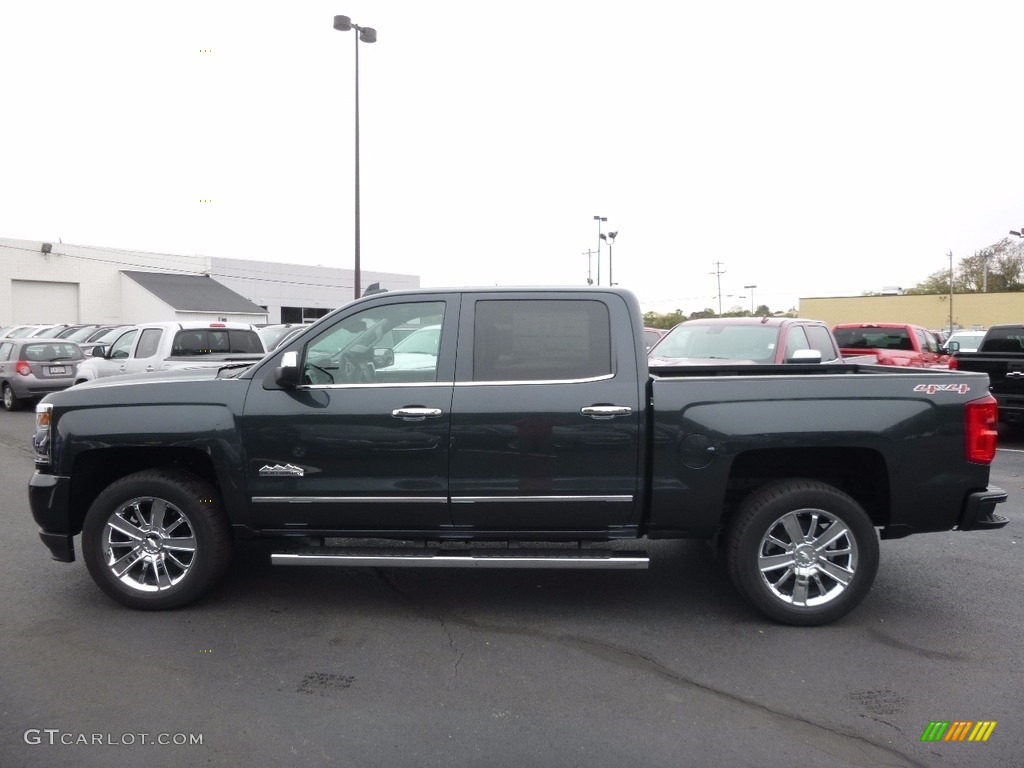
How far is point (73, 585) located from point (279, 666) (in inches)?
82.8

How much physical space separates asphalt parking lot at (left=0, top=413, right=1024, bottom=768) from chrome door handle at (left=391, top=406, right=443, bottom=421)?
121 centimetres

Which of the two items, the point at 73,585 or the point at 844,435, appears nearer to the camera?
the point at 844,435

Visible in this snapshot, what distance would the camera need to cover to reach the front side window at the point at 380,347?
16.1 ft

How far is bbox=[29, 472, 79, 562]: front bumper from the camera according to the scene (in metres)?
4.92

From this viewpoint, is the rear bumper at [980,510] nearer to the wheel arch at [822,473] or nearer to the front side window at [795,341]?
the wheel arch at [822,473]

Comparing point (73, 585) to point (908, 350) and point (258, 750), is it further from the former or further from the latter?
point (908, 350)

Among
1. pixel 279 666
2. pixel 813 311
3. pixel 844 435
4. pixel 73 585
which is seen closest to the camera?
pixel 279 666

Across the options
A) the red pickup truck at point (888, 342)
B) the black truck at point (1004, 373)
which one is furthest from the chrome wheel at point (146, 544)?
the red pickup truck at point (888, 342)

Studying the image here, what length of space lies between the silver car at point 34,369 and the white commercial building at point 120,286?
75.3 ft

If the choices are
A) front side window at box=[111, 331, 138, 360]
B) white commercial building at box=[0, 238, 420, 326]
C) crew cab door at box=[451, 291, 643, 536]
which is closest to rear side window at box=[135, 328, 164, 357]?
front side window at box=[111, 331, 138, 360]

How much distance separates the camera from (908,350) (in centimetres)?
1494

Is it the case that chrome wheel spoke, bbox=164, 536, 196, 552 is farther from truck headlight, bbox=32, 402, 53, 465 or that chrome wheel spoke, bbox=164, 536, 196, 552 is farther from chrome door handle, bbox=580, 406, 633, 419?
chrome door handle, bbox=580, 406, 633, 419

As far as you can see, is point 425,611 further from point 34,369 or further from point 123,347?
point 34,369

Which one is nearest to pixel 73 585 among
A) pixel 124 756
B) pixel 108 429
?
pixel 108 429
